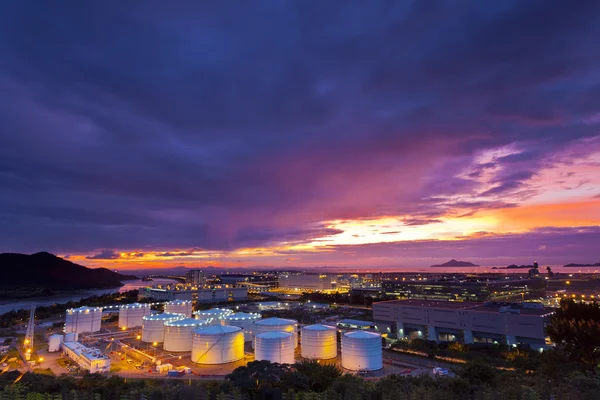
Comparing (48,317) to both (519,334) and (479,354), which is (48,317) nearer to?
(479,354)

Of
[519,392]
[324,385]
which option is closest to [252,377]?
[324,385]

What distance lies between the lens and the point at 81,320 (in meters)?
52.9

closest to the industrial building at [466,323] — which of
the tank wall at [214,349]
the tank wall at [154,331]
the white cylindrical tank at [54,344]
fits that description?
the tank wall at [214,349]

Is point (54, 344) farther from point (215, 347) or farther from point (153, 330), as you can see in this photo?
point (215, 347)

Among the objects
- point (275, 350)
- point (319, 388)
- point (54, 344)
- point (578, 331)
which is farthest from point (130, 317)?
point (578, 331)

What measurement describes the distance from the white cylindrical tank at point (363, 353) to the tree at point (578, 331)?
14464 millimetres

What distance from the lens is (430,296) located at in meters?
85.6

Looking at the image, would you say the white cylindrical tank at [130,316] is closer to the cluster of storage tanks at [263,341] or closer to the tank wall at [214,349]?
the cluster of storage tanks at [263,341]

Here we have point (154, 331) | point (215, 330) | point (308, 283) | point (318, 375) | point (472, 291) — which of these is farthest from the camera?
point (308, 283)

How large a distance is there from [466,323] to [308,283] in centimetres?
10389

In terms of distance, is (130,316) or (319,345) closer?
(319,345)

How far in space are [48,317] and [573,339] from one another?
8441cm

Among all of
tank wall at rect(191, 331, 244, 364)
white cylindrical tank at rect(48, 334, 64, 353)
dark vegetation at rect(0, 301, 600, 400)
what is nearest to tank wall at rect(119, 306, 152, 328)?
white cylindrical tank at rect(48, 334, 64, 353)

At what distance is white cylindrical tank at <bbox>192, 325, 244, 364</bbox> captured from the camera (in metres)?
35.8
